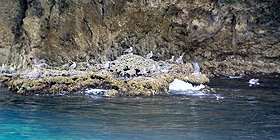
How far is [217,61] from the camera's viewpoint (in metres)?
26.8

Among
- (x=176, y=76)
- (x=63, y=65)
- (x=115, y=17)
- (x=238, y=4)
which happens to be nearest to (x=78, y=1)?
(x=115, y=17)

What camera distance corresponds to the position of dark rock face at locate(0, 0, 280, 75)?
22969mm

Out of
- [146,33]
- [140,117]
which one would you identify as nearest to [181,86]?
[140,117]

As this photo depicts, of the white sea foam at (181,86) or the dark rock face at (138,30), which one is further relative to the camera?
the dark rock face at (138,30)

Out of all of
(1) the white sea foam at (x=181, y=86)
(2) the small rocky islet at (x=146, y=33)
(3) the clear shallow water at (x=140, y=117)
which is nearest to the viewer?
(3) the clear shallow water at (x=140, y=117)

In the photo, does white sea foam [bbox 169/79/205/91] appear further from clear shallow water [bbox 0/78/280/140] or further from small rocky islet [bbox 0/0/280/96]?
small rocky islet [bbox 0/0/280/96]

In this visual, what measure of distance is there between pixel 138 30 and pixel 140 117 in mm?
17539

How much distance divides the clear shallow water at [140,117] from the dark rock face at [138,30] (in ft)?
39.0

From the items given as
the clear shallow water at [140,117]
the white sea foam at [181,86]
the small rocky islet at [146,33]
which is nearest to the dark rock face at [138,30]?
the small rocky islet at [146,33]

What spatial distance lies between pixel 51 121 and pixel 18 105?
318 cm

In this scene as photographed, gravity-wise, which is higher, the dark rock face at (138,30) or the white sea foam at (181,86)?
the dark rock face at (138,30)

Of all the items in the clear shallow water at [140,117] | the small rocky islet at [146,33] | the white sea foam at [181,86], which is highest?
the small rocky islet at [146,33]

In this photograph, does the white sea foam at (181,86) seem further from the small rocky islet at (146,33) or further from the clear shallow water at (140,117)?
the small rocky islet at (146,33)

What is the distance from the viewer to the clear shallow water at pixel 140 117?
20.9 feet
